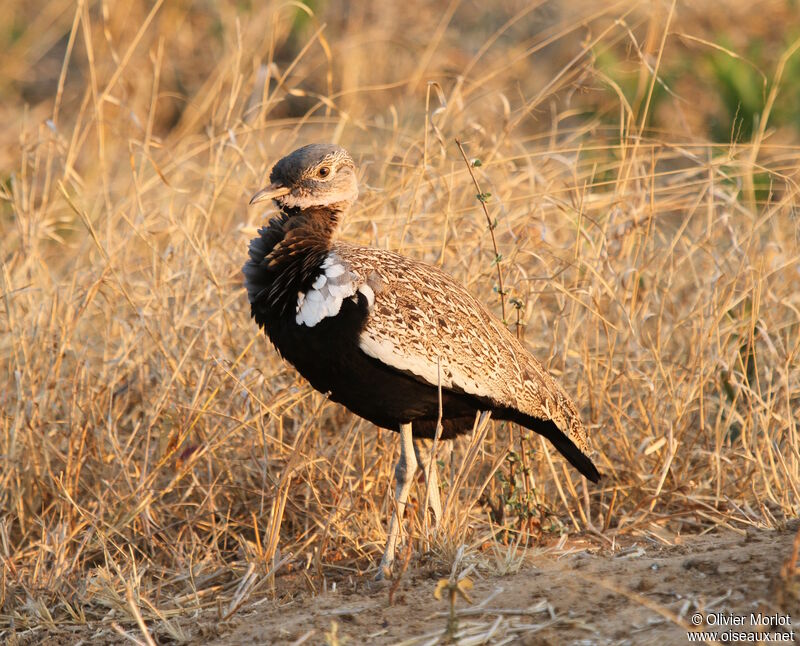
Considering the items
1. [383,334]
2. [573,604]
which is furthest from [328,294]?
[573,604]

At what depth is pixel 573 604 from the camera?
284 centimetres

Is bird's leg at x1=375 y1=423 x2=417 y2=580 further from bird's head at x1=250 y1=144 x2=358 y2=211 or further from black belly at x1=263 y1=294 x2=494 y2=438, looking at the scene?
bird's head at x1=250 y1=144 x2=358 y2=211

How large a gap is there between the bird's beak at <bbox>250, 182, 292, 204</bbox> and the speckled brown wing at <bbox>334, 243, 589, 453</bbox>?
0.27m

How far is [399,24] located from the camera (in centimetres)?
928

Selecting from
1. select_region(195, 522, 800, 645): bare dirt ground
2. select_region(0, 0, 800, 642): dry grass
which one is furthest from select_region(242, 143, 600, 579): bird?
select_region(195, 522, 800, 645): bare dirt ground

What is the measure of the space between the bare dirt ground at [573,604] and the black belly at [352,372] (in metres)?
0.55

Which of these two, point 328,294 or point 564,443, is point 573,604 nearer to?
point 564,443

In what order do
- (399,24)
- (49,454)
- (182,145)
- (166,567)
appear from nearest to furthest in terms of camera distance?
1. (166,567)
2. (49,454)
3. (182,145)
4. (399,24)

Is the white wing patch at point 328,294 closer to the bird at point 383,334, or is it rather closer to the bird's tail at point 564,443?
the bird at point 383,334

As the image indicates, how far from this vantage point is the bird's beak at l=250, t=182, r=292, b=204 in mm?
3666

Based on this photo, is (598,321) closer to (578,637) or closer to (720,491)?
(720,491)

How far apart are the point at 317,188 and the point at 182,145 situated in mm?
1920

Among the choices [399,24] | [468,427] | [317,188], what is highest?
[399,24]

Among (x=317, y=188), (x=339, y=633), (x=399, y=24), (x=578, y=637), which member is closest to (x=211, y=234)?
(x=317, y=188)
